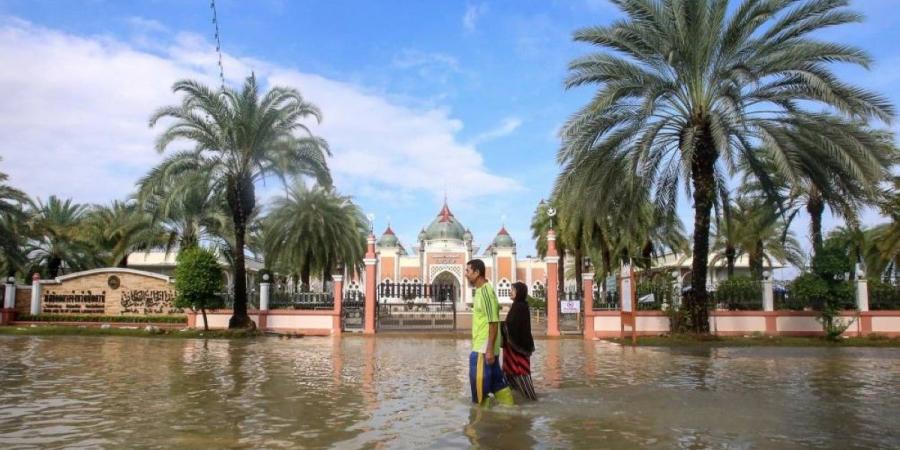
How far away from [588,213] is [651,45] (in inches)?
182

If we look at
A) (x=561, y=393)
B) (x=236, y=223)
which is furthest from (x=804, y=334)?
(x=236, y=223)

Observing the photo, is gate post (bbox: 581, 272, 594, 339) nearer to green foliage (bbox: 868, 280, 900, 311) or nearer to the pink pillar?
the pink pillar

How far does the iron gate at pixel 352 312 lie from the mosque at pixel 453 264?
3357 centimetres

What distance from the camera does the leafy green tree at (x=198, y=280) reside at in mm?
21047

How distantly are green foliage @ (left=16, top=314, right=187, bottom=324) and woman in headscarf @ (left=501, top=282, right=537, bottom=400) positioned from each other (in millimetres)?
19297

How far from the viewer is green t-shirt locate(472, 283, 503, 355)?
7012 mm

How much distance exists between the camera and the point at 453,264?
199 feet

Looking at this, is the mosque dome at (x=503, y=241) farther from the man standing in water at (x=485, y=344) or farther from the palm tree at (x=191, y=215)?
the man standing in water at (x=485, y=344)

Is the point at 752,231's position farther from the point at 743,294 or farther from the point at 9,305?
the point at 9,305

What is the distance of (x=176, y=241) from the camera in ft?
110

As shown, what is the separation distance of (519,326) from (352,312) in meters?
18.6

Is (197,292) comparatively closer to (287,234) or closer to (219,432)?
(287,234)

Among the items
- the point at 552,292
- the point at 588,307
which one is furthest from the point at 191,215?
the point at 588,307

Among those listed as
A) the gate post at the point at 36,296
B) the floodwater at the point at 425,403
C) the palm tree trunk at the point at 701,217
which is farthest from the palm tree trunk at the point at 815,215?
the gate post at the point at 36,296
